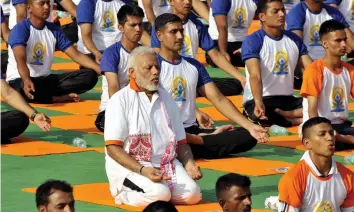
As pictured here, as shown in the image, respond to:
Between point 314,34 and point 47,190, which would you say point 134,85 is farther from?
point 314,34

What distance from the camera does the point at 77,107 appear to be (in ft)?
50.0

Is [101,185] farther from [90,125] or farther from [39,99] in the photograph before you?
[39,99]

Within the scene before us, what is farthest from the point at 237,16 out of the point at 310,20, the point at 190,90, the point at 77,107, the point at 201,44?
the point at 190,90

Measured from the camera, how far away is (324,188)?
962cm

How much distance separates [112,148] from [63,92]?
500 cm

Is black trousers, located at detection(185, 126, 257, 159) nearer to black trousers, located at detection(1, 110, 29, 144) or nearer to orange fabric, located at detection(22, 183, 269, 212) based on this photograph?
orange fabric, located at detection(22, 183, 269, 212)

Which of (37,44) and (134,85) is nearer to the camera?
(134,85)

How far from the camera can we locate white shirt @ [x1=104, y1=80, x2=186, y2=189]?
34.6ft

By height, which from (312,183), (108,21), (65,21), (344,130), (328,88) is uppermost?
(312,183)

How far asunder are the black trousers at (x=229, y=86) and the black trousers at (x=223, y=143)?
10.6 ft

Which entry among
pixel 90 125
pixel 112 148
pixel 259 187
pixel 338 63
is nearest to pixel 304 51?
pixel 338 63

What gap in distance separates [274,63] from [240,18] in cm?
325

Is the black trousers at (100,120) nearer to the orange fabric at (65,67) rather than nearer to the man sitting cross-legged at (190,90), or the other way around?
the man sitting cross-legged at (190,90)

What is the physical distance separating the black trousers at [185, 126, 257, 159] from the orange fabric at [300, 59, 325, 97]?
2.30ft
